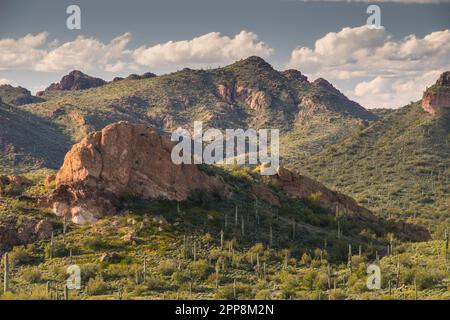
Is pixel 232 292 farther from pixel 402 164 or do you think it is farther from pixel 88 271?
pixel 402 164

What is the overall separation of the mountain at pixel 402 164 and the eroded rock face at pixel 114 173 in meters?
38.7

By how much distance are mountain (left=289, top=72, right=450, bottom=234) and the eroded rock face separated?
127ft

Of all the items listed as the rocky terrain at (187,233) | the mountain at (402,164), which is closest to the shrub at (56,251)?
the rocky terrain at (187,233)

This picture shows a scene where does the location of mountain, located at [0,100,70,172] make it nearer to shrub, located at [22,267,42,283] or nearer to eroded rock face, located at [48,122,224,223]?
eroded rock face, located at [48,122,224,223]

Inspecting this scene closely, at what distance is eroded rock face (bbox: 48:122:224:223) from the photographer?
152ft

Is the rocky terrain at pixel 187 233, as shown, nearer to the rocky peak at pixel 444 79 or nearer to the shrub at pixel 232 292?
the shrub at pixel 232 292

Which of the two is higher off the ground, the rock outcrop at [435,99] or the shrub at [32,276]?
the rock outcrop at [435,99]

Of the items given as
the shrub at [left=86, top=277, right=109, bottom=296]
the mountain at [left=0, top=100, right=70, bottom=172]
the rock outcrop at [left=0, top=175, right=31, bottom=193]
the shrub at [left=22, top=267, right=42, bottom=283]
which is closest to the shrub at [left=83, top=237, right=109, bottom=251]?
the shrub at [left=22, top=267, right=42, bottom=283]

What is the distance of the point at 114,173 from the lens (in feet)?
157

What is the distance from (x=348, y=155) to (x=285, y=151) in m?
43.2

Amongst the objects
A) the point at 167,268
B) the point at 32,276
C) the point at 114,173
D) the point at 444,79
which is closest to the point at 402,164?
the point at 444,79

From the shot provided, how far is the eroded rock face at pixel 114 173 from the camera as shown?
4647 cm

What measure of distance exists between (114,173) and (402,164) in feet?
251
